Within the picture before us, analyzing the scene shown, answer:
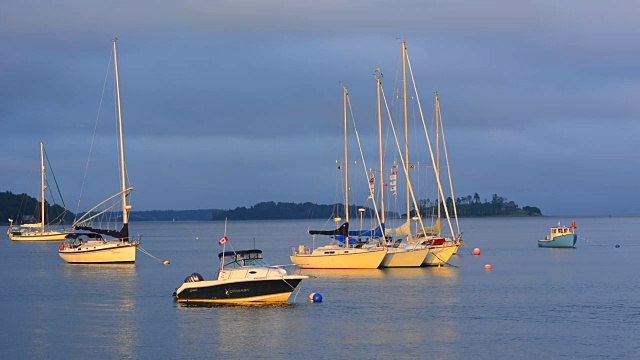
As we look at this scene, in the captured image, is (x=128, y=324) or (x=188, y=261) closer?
(x=128, y=324)

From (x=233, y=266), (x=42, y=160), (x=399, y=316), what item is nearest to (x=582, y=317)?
(x=399, y=316)

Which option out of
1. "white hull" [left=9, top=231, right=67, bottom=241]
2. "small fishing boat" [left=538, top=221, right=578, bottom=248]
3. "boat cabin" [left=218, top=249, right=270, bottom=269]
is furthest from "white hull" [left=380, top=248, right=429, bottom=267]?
"white hull" [left=9, top=231, right=67, bottom=241]

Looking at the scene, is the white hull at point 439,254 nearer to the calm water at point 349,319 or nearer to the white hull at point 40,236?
the calm water at point 349,319

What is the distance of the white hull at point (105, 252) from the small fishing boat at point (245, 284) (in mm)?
33596

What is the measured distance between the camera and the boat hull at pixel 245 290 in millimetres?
55656

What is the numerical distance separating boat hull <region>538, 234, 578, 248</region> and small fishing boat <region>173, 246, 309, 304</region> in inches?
3246

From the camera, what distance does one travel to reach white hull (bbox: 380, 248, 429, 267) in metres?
79.6

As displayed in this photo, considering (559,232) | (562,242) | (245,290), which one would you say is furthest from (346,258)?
(559,232)

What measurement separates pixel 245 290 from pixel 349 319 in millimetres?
6824

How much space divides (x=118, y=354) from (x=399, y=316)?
16.6m

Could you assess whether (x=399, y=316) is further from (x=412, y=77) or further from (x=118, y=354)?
(x=412, y=77)

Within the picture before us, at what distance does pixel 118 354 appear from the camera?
138 feet

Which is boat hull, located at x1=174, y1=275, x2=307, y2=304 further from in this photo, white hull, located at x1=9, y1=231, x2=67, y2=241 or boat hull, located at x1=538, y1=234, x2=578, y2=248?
white hull, located at x1=9, y1=231, x2=67, y2=241

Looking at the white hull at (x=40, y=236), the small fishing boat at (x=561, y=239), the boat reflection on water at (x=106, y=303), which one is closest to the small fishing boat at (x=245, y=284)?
the boat reflection on water at (x=106, y=303)
